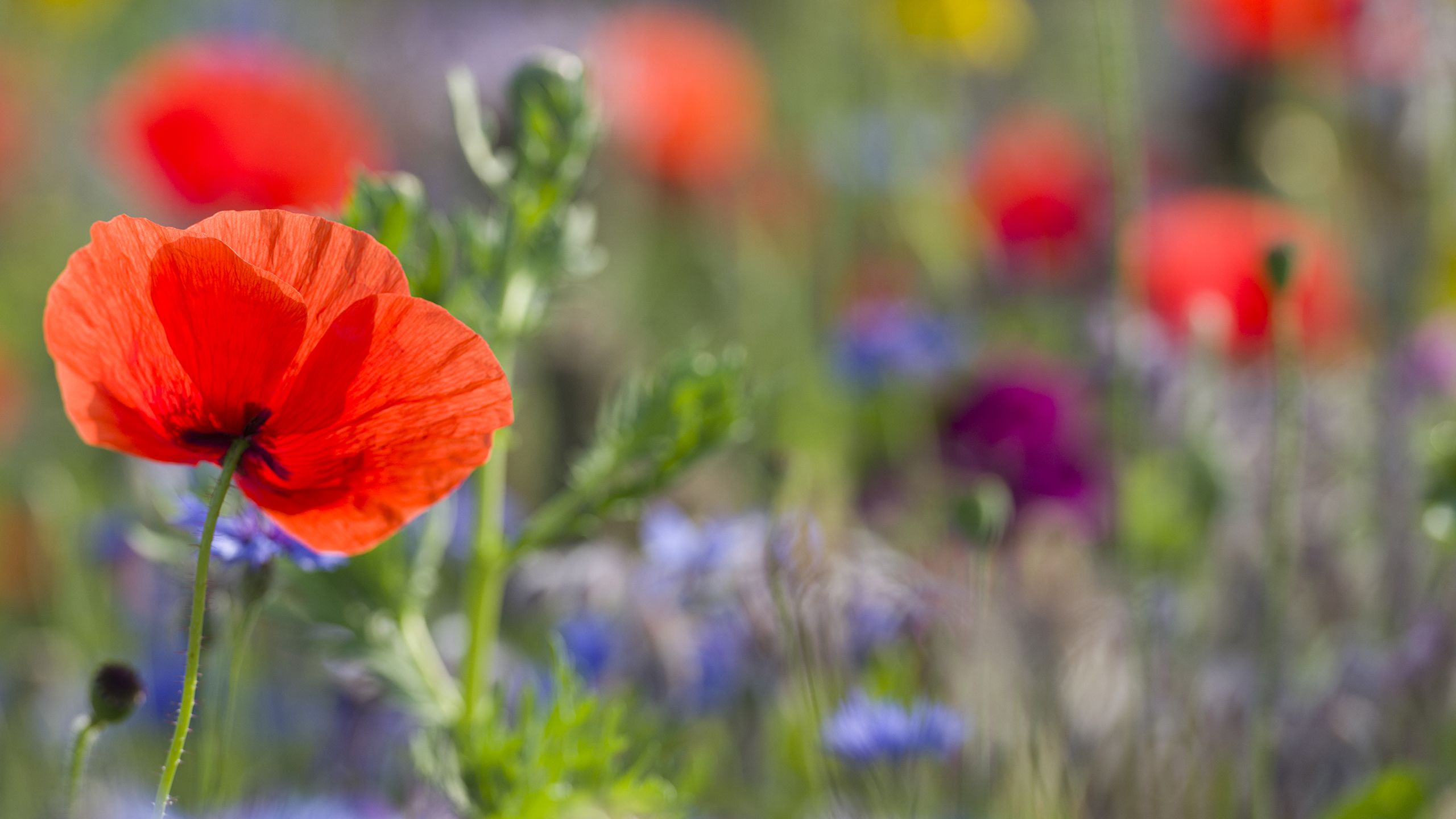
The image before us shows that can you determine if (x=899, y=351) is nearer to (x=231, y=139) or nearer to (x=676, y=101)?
(x=231, y=139)

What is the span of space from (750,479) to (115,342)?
2.84ft

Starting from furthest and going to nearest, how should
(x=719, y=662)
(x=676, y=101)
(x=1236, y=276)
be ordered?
(x=676, y=101)
(x=1236, y=276)
(x=719, y=662)

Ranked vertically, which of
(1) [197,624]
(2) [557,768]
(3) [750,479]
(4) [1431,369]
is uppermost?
(1) [197,624]

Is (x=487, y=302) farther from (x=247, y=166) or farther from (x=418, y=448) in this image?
(x=247, y=166)

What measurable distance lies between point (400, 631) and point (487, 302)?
125 mm

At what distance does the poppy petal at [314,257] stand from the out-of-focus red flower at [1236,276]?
29.9 inches

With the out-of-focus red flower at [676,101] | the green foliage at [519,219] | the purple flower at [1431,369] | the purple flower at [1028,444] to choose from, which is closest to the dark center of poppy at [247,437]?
the green foliage at [519,219]

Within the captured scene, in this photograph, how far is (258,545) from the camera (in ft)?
1.41

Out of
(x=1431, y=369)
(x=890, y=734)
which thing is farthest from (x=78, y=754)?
(x=1431, y=369)

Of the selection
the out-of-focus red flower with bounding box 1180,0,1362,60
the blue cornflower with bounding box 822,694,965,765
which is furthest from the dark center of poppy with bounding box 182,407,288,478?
the out-of-focus red flower with bounding box 1180,0,1362,60

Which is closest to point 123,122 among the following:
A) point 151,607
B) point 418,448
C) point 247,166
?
point 247,166

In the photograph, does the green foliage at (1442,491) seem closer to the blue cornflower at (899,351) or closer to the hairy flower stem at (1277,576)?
the hairy flower stem at (1277,576)

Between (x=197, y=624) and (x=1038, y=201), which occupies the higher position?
(x=197, y=624)

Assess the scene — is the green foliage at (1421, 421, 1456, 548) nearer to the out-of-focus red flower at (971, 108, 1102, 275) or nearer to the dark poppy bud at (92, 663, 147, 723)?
the dark poppy bud at (92, 663, 147, 723)
